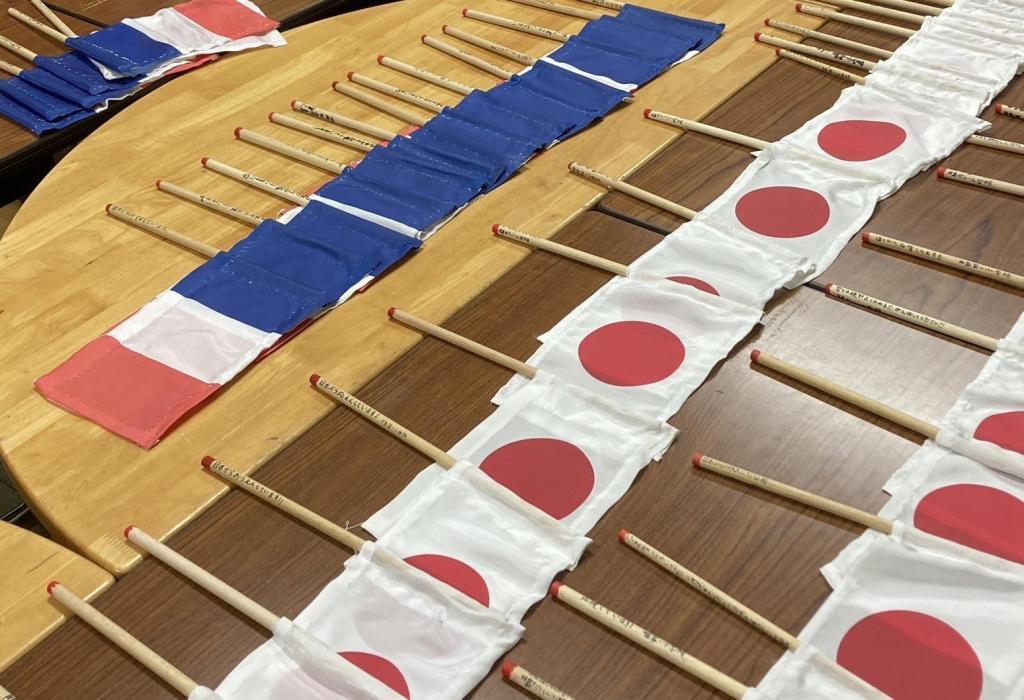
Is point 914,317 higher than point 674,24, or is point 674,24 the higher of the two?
point 674,24

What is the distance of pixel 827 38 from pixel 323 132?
5.14 ft

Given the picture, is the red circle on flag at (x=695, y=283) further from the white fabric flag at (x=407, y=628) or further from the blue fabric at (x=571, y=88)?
the white fabric flag at (x=407, y=628)

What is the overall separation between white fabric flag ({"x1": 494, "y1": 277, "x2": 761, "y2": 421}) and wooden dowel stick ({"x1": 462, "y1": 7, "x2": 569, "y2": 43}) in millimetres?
1306

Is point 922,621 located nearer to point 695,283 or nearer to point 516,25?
point 695,283

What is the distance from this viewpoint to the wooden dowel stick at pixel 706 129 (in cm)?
280

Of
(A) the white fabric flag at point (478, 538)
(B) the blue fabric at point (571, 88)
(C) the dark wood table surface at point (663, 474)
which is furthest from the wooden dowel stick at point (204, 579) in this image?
(B) the blue fabric at point (571, 88)

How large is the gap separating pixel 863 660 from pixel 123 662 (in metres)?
1.23

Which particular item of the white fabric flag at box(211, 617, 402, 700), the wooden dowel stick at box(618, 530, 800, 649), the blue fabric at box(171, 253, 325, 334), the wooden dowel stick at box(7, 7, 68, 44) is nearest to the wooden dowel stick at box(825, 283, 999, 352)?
the wooden dowel stick at box(618, 530, 800, 649)

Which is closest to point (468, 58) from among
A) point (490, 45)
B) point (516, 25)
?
point (490, 45)

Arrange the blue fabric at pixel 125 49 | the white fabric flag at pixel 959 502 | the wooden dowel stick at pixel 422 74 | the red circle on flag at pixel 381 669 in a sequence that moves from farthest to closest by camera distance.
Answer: the blue fabric at pixel 125 49 → the wooden dowel stick at pixel 422 74 → the white fabric flag at pixel 959 502 → the red circle on flag at pixel 381 669

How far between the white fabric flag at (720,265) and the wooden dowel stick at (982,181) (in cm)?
55

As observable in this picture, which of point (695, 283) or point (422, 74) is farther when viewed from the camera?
point (422, 74)

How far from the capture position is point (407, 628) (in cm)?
179

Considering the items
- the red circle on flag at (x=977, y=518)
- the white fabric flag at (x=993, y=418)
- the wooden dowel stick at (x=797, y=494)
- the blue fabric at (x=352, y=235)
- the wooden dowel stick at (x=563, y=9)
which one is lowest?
the red circle on flag at (x=977, y=518)
